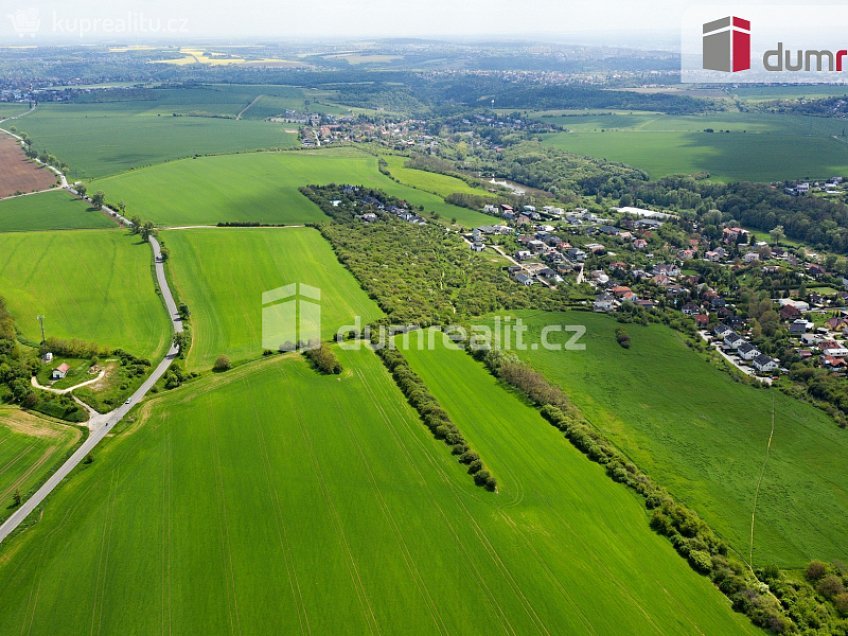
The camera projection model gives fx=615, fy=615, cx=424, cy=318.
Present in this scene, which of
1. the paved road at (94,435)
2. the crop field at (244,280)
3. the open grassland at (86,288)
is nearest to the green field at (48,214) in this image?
the open grassland at (86,288)

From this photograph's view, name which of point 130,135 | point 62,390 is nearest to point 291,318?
point 62,390

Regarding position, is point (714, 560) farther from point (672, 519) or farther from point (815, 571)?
point (815, 571)

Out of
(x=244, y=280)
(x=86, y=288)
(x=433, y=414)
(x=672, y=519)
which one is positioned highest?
(x=86, y=288)

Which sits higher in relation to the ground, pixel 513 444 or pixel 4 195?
pixel 4 195

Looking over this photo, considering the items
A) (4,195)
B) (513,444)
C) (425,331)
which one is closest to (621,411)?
(513,444)

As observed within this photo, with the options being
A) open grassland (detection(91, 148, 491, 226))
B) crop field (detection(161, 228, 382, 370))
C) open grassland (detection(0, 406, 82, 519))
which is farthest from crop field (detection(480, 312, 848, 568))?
open grassland (detection(91, 148, 491, 226))

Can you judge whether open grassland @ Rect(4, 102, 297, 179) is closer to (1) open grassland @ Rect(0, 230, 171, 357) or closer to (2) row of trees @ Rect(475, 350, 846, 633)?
(1) open grassland @ Rect(0, 230, 171, 357)

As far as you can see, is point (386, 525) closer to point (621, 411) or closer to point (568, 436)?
point (568, 436)
